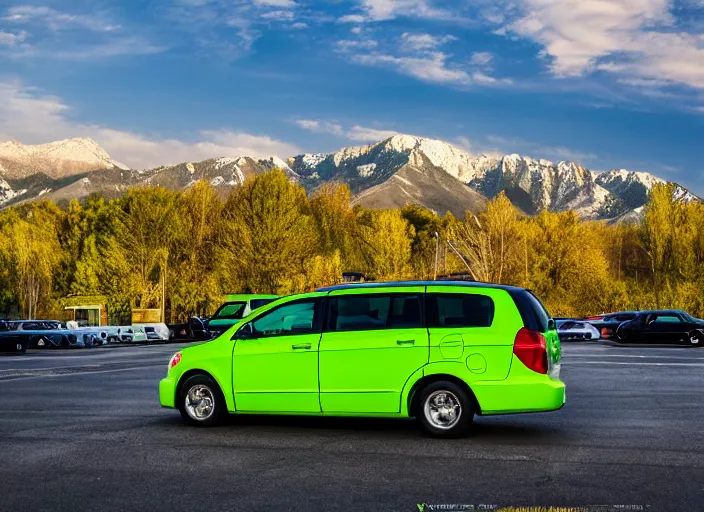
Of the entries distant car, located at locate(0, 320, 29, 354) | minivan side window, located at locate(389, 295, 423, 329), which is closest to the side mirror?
minivan side window, located at locate(389, 295, 423, 329)

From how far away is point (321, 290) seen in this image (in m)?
11.3

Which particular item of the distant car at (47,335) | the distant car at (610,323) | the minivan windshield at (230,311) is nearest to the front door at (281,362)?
the minivan windshield at (230,311)

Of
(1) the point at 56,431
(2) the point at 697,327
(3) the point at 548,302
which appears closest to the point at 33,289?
(3) the point at 548,302

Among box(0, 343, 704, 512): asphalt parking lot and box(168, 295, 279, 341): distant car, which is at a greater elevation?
box(168, 295, 279, 341): distant car

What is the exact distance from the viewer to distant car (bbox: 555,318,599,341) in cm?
4819

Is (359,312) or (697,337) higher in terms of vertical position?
(359,312)

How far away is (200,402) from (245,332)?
3.35ft

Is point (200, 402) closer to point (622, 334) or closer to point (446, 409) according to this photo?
point (446, 409)

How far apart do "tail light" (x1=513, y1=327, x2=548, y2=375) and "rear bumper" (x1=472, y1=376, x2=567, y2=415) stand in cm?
13

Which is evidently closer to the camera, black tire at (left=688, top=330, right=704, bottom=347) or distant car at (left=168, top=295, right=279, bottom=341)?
distant car at (left=168, top=295, right=279, bottom=341)

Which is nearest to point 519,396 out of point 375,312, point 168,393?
point 375,312

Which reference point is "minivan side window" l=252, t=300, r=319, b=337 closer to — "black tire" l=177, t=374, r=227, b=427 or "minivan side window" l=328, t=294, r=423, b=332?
"minivan side window" l=328, t=294, r=423, b=332

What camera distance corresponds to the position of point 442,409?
10.4m

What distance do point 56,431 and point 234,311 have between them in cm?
2771
